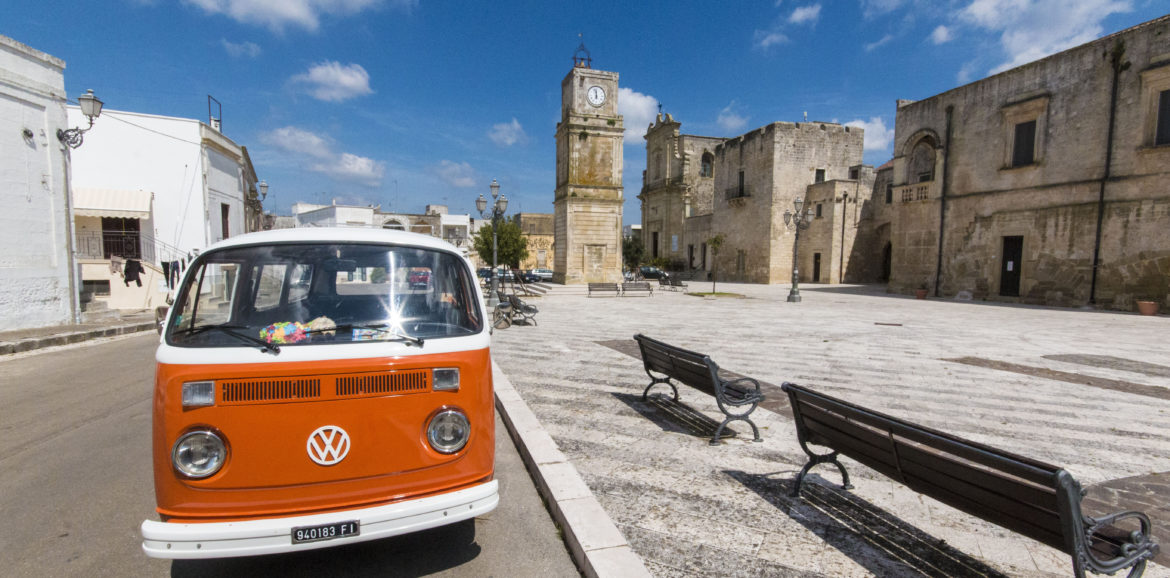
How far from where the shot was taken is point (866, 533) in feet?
10.3

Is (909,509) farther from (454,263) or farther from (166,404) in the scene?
(166,404)

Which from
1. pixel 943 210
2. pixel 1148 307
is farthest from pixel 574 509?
pixel 943 210

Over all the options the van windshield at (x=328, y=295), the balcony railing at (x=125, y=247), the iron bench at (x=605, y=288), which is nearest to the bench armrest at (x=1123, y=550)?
the van windshield at (x=328, y=295)

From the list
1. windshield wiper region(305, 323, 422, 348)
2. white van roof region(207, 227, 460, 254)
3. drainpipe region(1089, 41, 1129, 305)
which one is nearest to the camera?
windshield wiper region(305, 323, 422, 348)

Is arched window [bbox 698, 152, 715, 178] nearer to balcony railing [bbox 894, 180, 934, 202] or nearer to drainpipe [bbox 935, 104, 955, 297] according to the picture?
balcony railing [bbox 894, 180, 934, 202]

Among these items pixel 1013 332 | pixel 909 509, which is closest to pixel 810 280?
pixel 1013 332

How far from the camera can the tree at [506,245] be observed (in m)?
46.2

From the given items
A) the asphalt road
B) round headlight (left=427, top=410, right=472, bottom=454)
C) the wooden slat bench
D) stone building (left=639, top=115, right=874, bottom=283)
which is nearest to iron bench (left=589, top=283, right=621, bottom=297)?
stone building (left=639, top=115, right=874, bottom=283)

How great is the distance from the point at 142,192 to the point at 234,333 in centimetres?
2080

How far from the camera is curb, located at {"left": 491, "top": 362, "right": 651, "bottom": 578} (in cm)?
273

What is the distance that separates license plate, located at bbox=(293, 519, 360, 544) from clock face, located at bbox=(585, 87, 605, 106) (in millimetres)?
24395

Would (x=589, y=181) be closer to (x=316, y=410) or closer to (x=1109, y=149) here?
(x=1109, y=149)

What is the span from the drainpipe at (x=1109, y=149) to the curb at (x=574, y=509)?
22678 mm

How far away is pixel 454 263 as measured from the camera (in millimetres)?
3434
